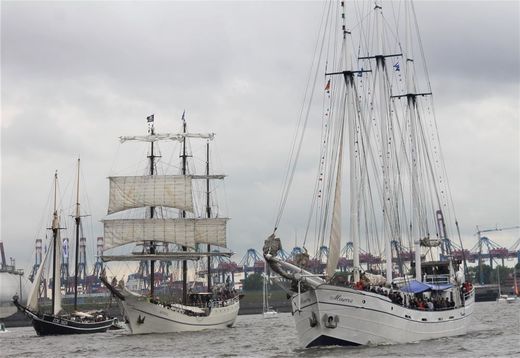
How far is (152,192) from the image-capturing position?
11894 cm

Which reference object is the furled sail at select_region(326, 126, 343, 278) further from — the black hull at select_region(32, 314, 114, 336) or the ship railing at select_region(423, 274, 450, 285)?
the black hull at select_region(32, 314, 114, 336)

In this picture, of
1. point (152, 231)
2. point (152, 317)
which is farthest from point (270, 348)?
point (152, 231)

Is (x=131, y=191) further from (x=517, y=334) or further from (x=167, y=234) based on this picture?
(x=517, y=334)

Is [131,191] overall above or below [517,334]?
above

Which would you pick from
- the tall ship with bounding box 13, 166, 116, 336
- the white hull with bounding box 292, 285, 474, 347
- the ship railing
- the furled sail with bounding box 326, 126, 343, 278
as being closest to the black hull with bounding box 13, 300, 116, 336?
the tall ship with bounding box 13, 166, 116, 336

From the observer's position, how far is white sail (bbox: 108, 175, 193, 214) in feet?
390

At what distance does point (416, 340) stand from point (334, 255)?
24.9ft

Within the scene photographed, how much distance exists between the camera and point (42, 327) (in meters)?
107

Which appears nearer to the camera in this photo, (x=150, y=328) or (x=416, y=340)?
(x=416, y=340)

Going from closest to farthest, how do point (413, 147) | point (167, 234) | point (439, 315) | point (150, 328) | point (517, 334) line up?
point (439, 315)
point (517, 334)
point (413, 147)
point (150, 328)
point (167, 234)

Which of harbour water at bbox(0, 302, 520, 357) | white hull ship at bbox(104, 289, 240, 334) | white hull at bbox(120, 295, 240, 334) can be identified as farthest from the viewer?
white hull ship at bbox(104, 289, 240, 334)

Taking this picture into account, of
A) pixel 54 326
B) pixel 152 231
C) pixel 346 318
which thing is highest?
pixel 152 231

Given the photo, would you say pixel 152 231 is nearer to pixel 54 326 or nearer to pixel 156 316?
pixel 156 316

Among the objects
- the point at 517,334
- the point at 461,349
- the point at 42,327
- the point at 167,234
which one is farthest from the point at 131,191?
the point at 461,349
